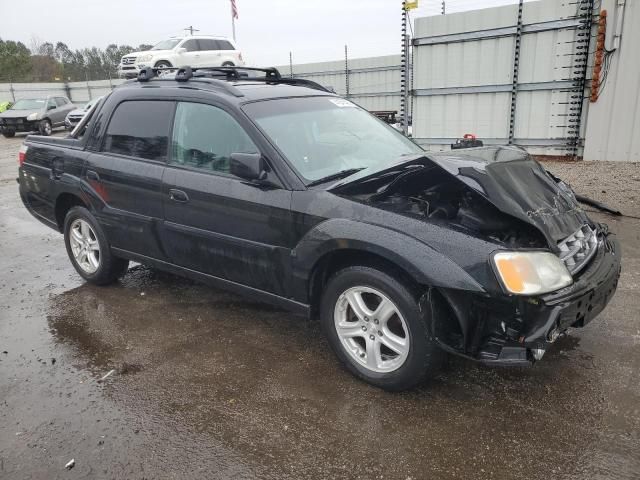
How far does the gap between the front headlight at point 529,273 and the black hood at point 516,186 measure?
156mm

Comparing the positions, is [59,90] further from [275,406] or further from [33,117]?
[275,406]

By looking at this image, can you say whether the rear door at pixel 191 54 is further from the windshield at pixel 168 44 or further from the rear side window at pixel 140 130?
the rear side window at pixel 140 130

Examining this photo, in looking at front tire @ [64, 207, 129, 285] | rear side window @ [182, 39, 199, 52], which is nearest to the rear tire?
rear side window @ [182, 39, 199, 52]

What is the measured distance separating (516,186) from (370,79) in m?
17.0

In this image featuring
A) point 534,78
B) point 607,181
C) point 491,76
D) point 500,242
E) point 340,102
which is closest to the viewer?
point 500,242

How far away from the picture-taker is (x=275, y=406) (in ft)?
9.54

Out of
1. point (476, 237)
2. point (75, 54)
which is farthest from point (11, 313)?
point (75, 54)

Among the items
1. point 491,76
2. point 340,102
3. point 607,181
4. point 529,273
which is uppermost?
point 491,76

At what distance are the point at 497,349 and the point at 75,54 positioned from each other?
→ 237 ft

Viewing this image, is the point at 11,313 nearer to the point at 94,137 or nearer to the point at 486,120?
the point at 94,137

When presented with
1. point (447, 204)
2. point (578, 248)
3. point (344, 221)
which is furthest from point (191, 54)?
point (578, 248)

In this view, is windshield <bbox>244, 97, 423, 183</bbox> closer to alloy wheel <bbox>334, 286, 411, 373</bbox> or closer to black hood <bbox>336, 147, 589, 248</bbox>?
black hood <bbox>336, 147, 589, 248</bbox>

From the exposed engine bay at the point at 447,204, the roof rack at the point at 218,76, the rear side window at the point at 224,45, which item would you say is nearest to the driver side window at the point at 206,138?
the roof rack at the point at 218,76

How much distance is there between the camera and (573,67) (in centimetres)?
898
